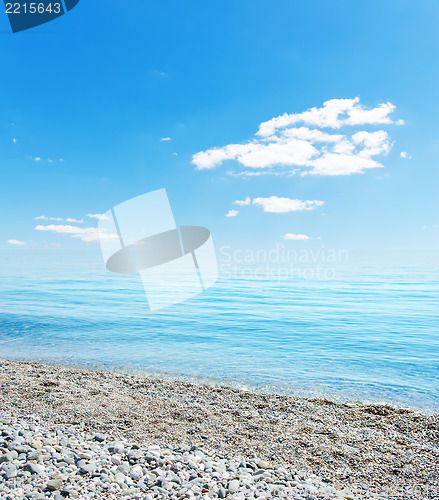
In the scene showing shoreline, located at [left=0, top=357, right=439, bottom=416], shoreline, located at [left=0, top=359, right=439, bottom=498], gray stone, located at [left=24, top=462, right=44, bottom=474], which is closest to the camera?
gray stone, located at [left=24, top=462, right=44, bottom=474]

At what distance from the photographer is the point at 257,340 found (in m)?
11.0

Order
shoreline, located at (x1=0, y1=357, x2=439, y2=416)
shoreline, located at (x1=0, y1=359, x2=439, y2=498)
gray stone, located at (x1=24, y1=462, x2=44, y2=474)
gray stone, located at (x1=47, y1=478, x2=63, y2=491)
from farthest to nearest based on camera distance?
shoreline, located at (x1=0, y1=357, x2=439, y2=416) → shoreline, located at (x1=0, y1=359, x2=439, y2=498) → gray stone, located at (x1=24, y1=462, x2=44, y2=474) → gray stone, located at (x1=47, y1=478, x2=63, y2=491)

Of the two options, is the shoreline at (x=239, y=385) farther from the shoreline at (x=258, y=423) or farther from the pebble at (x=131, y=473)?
the pebble at (x=131, y=473)

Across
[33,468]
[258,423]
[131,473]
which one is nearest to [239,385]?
[258,423]

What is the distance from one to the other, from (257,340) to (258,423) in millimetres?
5938

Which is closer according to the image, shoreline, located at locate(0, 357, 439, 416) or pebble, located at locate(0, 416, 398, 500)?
pebble, located at locate(0, 416, 398, 500)

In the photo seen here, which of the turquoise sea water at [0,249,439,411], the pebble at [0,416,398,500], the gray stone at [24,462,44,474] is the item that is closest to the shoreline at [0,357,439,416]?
the turquoise sea water at [0,249,439,411]

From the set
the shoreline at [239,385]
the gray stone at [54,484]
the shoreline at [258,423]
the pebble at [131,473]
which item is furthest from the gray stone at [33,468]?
the shoreline at [239,385]

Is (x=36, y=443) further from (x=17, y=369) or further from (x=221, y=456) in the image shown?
(x=17, y=369)

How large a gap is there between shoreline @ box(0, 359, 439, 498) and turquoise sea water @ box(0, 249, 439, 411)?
1.09m

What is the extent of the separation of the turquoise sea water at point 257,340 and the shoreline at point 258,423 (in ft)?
3.58

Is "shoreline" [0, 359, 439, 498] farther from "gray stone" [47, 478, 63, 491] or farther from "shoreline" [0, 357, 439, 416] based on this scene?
"gray stone" [47, 478, 63, 491]

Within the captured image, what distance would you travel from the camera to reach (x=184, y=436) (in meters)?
4.59

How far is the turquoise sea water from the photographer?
746 centimetres
